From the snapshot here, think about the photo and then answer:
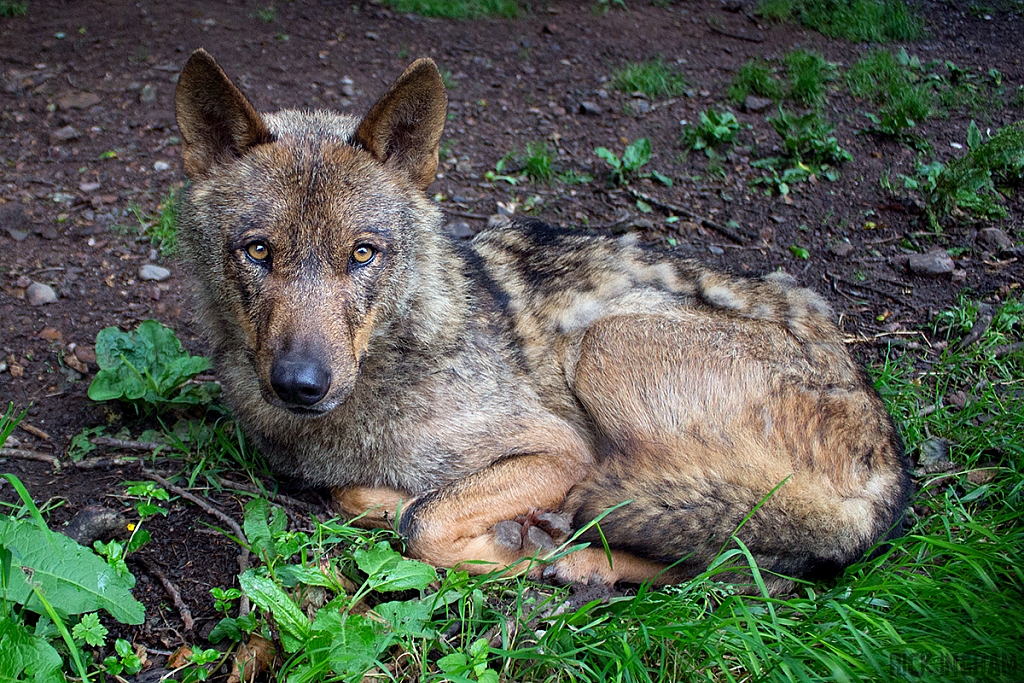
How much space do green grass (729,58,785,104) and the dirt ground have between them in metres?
0.21

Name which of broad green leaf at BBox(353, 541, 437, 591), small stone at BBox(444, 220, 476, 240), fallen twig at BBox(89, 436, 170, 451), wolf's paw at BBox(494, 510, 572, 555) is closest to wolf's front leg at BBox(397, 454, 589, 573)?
wolf's paw at BBox(494, 510, 572, 555)

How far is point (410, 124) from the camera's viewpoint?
3.28 metres

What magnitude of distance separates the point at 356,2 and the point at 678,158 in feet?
16.3

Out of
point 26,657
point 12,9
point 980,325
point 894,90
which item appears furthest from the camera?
point 12,9

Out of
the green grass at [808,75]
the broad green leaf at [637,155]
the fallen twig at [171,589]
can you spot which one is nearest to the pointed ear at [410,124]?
the fallen twig at [171,589]

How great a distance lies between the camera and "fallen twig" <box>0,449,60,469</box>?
3.49 meters

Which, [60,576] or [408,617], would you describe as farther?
[408,617]

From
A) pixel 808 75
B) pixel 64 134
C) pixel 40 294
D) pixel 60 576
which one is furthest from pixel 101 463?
pixel 808 75

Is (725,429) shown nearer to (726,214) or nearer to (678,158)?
(726,214)

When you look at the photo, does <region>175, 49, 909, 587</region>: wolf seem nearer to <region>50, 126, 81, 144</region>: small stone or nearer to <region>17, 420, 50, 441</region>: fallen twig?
<region>17, 420, 50, 441</region>: fallen twig

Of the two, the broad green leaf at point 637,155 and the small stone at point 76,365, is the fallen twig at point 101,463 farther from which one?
the broad green leaf at point 637,155

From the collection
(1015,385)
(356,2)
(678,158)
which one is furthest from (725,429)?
(356,2)

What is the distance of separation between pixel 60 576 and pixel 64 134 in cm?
490

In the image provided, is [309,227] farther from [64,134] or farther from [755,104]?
[755,104]
